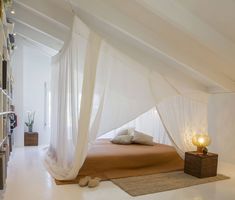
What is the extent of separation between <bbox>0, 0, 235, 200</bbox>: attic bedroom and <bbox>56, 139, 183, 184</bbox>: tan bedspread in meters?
0.02

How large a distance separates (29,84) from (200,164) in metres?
4.92

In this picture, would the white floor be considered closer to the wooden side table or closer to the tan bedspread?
the tan bedspread

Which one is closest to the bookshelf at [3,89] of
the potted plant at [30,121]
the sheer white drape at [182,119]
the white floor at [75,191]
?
the white floor at [75,191]

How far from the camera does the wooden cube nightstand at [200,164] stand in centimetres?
376

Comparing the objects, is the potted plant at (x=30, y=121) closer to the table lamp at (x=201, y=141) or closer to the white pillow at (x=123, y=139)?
the white pillow at (x=123, y=139)

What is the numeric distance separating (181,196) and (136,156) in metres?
1.22

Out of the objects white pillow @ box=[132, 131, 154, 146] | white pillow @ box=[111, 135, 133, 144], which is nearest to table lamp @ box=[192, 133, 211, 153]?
white pillow @ box=[132, 131, 154, 146]

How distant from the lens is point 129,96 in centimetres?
351

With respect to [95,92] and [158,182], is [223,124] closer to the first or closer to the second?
[158,182]

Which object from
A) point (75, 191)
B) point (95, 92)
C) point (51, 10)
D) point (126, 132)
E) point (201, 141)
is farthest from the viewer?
point (126, 132)

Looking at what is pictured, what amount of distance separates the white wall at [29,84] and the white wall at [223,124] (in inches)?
173

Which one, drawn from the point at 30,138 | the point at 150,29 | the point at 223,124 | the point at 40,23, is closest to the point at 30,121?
the point at 30,138

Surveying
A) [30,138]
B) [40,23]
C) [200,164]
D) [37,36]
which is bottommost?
[30,138]

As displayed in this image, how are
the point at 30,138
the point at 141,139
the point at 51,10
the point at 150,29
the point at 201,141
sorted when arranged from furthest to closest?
1. the point at 30,138
2. the point at 141,139
3. the point at 51,10
4. the point at 201,141
5. the point at 150,29
